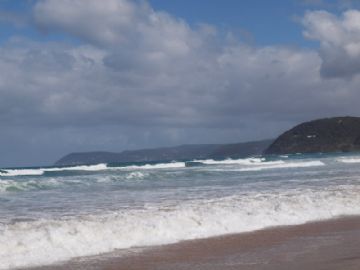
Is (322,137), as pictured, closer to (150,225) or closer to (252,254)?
(150,225)

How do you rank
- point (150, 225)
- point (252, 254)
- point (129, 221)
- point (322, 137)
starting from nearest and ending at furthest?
point (252, 254)
point (150, 225)
point (129, 221)
point (322, 137)

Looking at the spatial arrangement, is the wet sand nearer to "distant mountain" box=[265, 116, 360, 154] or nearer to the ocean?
the ocean

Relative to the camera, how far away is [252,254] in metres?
7.91

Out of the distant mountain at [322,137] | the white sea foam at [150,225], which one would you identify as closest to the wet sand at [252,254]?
the white sea foam at [150,225]

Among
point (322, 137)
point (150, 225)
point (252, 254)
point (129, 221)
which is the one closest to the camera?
point (252, 254)

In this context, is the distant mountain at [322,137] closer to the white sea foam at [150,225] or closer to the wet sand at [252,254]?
the white sea foam at [150,225]

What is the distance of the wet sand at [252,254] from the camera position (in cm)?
714

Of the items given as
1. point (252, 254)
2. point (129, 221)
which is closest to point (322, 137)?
point (129, 221)

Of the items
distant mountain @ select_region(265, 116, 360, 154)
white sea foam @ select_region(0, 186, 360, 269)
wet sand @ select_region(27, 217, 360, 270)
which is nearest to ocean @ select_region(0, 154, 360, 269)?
white sea foam @ select_region(0, 186, 360, 269)

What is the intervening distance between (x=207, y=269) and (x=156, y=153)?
14541 centimetres

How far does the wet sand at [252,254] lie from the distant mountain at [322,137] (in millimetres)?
108277

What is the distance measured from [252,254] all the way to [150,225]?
253 cm

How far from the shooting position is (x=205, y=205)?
39.9 feet

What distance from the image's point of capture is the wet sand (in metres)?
7.14
